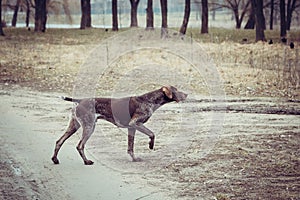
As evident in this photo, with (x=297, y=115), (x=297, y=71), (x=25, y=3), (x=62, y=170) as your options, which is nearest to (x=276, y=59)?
(x=297, y=71)

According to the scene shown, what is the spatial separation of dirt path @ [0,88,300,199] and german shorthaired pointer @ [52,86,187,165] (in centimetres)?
45

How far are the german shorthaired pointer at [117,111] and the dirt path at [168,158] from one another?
45 centimetres

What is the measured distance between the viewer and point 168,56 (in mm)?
25984

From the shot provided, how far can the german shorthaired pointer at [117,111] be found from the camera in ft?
32.8

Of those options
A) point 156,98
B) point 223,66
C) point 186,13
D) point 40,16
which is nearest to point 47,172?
point 156,98

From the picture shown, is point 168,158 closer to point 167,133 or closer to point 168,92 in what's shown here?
point 168,92

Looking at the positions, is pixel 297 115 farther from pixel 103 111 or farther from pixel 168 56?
pixel 168 56

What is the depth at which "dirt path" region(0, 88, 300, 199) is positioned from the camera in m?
8.78

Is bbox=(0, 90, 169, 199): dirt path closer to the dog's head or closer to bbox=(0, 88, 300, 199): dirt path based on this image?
bbox=(0, 88, 300, 199): dirt path

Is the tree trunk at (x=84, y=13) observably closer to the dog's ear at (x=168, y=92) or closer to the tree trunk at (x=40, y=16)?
the tree trunk at (x=40, y=16)

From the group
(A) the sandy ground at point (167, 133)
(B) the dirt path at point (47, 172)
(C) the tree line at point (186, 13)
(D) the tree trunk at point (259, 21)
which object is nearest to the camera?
(B) the dirt path at point (47, 172)

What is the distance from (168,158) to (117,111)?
114 cm

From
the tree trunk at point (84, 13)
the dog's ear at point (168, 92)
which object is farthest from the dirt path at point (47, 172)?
the tree trunk at point (84, 13)

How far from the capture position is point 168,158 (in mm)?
10586
